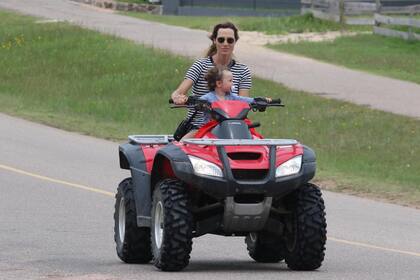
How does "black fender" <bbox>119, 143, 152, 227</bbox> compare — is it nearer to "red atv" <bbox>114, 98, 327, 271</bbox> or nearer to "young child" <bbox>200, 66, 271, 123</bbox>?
"red atv" <bbox>114, 98, 327, 271</bbox>

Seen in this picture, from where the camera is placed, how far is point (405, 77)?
3288 cm

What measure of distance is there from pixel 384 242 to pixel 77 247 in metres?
2.94

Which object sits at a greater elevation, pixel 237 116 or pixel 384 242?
pixel 237 116

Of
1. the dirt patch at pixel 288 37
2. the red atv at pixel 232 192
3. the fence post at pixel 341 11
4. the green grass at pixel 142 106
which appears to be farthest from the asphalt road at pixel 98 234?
the fence post at pixel 341 11

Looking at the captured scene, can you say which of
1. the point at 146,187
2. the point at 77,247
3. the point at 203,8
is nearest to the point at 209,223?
the point at 146,187

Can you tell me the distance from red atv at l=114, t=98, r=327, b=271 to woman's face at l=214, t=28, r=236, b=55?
23.5 inches

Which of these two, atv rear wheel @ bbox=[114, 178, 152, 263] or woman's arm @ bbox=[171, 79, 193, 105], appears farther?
atv rear wheel @ bbox=[114, 178, 152, 263]

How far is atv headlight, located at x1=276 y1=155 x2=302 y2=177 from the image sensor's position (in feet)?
34.6

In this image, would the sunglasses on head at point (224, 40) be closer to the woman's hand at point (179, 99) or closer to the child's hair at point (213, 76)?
the child's hair at point (213, 76)

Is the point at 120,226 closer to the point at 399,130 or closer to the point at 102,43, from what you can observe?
the point at 399,130

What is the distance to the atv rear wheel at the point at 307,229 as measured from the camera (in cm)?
1075

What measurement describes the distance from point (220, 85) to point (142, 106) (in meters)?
17.2

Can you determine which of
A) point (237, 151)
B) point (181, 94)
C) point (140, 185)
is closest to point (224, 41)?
point (181, 94)

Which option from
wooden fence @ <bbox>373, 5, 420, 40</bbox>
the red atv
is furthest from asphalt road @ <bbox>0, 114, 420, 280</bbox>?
wooden fence @ <bbox>373, 5, 420, 40</bbox>
